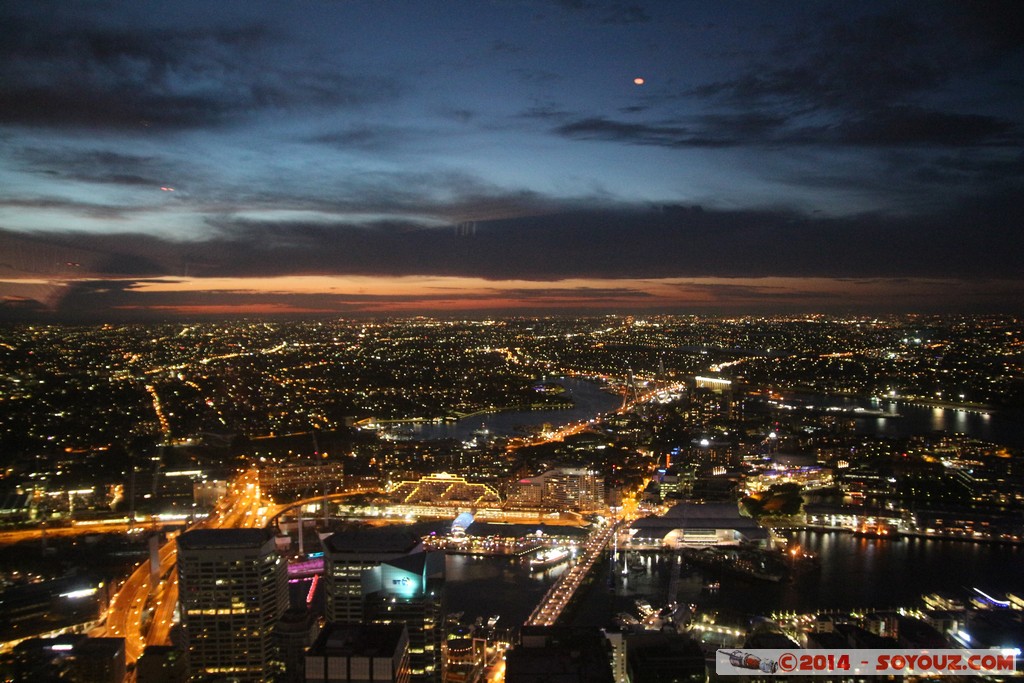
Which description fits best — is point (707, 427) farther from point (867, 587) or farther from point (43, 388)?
point (43, 388)

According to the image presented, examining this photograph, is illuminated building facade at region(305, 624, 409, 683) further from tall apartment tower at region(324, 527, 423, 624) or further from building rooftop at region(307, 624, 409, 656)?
tall apartment tower at region(324, 527, 423, 624)

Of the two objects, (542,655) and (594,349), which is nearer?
(542,655)

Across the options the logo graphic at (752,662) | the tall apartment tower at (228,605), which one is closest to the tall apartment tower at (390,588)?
the tall apartment tower at (228,605)

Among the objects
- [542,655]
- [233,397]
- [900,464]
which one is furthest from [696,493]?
[233,397]

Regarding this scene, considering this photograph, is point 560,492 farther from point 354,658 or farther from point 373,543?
point 354,658

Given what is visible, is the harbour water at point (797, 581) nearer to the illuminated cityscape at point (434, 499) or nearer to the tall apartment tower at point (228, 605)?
the illuminated cityscape at point (434, 499)

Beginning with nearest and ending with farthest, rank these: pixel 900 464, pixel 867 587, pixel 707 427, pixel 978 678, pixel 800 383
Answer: pixel 978 678 → pixel 867 587 → pixel 900 464 → pixel 707 427 → pixel 800 383

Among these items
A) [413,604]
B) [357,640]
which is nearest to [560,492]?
[413,604]
